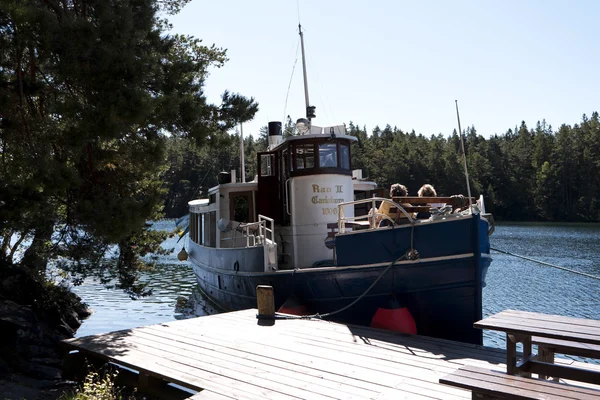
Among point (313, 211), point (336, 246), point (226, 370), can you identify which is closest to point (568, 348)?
point (226, 370)

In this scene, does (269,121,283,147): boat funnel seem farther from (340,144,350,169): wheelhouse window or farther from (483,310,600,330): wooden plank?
(483,310,600,330): wooden plank

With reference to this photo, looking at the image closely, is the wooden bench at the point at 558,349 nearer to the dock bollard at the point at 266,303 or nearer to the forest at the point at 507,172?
the dock bollard at the point at 266,303

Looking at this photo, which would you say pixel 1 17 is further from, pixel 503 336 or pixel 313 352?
pixel 503 336

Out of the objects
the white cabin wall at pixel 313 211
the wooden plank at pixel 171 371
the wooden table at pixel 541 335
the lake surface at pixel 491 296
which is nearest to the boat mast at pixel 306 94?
the white cabin wall at pixel 313 211

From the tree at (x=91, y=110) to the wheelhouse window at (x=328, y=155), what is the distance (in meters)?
2.87

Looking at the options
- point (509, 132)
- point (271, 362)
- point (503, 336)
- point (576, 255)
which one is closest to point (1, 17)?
point (271, 362)

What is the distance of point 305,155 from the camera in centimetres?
1172

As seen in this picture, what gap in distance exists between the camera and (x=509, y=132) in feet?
408

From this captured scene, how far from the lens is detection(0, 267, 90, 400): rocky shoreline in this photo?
7152mm

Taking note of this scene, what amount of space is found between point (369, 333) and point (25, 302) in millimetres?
6838

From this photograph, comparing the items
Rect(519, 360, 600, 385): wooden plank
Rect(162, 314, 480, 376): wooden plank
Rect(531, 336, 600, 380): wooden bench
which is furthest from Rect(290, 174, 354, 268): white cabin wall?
Rect(519, 360, 600, 385): wooden plank

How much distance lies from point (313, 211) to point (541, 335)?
7777mm

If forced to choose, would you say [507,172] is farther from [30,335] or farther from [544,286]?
[30,335]

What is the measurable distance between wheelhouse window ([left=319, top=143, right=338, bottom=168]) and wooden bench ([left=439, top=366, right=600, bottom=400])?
25.9ft
